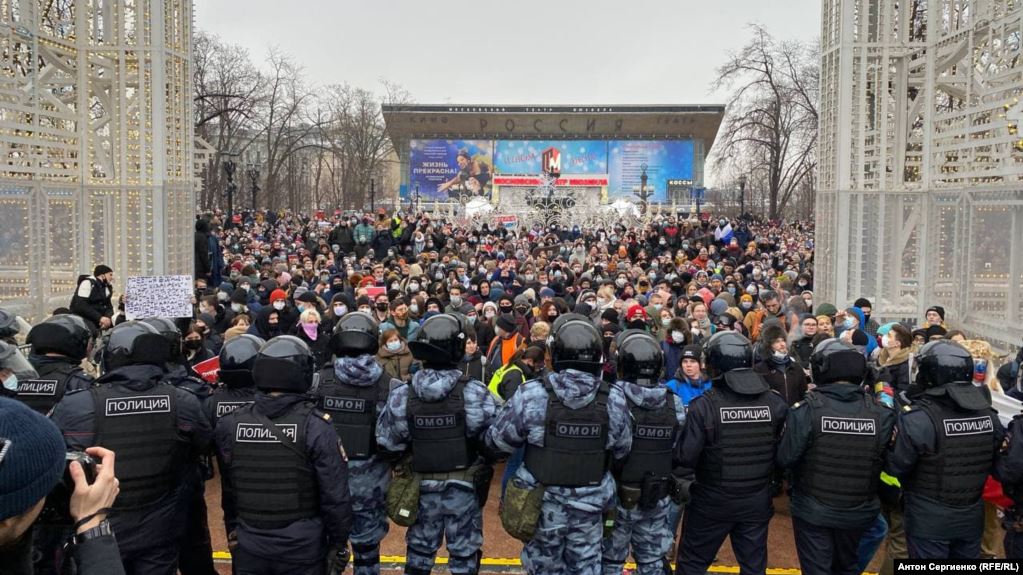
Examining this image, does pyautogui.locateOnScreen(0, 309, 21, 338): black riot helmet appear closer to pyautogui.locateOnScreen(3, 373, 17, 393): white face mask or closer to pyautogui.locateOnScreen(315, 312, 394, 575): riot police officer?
pyautogui.locateOnScreen(3, 373, 17, 393): white face mask

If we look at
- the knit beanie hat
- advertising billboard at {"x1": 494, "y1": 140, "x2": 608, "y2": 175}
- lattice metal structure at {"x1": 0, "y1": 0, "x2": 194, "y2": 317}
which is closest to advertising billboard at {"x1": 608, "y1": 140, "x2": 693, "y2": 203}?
advertising billboard at {"x1": 494, "y1": 140, "x2": 608, "y2": 175}

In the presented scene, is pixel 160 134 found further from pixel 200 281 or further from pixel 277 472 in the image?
pixel 277 472

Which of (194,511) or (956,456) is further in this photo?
(194,511)

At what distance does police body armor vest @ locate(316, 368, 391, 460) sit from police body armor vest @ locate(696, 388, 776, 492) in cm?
214

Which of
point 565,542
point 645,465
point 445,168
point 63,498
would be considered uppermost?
point 445,168

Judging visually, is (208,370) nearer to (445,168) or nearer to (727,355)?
(727,355)

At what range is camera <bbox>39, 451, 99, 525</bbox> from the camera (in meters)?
2.31

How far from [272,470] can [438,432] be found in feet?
3.40

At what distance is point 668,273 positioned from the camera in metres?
15.8

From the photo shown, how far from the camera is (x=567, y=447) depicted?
15.1ft

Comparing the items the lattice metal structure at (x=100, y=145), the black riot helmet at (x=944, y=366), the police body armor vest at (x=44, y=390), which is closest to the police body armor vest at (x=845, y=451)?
the black riot helmet at (x=944, y=366)

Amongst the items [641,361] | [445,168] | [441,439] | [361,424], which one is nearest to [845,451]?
[641,361]

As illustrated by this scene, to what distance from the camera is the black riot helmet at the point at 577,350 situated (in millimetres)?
4742

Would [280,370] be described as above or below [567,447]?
above
